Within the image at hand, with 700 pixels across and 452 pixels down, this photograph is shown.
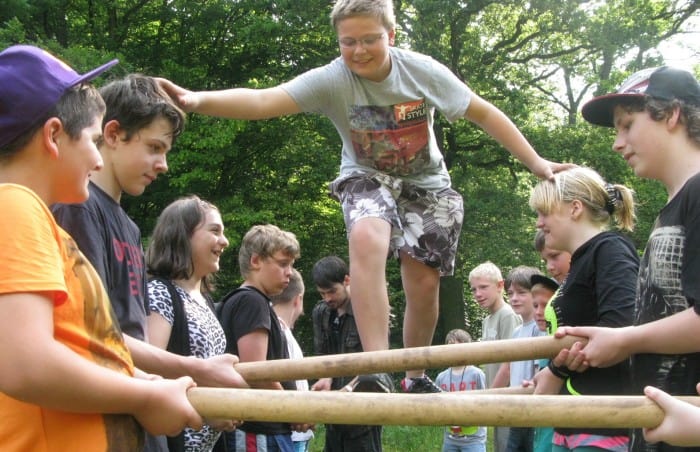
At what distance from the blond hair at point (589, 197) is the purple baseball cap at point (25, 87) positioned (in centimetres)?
228

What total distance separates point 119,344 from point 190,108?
151 cm

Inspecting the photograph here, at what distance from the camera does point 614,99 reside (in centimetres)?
309

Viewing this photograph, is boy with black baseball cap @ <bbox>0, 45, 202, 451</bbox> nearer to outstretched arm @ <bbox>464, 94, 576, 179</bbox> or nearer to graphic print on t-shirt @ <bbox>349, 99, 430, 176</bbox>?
graphic print on t-shirt @ <bbox>349, 99, 430, 176</bbox>

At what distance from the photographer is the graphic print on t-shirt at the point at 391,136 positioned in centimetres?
398

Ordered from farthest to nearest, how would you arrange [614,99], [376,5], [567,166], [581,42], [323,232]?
[581,42] < [323,232] < [567,166] < [376,5] < [614,99]

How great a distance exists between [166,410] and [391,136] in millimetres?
2211

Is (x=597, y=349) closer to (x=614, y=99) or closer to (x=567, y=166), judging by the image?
(x=614, y=99)

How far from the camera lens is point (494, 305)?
7.18 meters

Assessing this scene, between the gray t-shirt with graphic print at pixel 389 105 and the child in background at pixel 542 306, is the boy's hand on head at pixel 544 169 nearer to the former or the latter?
the gray t-shirt with graphic print at pixel 389 105

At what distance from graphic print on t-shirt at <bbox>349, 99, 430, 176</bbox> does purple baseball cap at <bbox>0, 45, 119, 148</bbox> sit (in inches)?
78.9

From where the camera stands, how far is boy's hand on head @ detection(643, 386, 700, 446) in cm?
214

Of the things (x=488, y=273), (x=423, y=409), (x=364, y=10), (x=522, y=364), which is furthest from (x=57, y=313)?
(x=488, y=273)

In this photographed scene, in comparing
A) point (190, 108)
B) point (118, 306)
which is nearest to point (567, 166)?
point (190, 108)

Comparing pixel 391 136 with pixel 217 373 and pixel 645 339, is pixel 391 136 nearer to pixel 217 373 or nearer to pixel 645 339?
pixel 217 373
